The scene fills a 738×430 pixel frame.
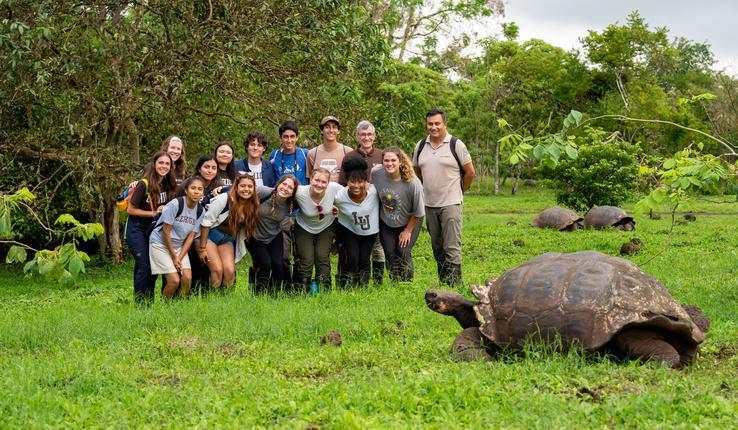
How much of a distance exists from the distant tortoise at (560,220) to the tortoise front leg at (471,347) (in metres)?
11.0

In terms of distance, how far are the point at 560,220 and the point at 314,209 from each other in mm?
9466

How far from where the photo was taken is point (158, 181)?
7223mm

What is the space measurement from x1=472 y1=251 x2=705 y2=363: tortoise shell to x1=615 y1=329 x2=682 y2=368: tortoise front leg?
0.08m

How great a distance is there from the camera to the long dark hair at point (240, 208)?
721 cm

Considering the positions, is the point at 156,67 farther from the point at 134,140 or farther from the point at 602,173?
the point at 602,173

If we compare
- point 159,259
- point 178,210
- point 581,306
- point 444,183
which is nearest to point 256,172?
point 178,210

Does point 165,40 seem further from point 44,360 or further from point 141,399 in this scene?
point 141,399

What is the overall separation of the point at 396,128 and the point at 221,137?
3171 millimetres

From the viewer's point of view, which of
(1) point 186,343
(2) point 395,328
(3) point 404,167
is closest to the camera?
(1) point 186,343

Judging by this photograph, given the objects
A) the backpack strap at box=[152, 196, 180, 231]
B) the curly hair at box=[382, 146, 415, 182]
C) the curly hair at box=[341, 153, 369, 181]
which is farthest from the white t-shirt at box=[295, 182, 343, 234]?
the backpack strap at box=[152, 196, 180, 231]

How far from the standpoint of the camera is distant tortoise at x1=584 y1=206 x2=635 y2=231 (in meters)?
Answer: 15.6

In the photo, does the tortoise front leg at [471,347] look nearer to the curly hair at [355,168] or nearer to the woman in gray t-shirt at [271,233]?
the curly hair at [355,168]

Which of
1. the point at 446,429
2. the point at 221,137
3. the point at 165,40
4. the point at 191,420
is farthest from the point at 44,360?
the point at 221,137

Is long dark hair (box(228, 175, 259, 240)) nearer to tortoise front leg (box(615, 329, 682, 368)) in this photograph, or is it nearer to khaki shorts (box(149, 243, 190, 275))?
khaki shorts (box(149, 243, 190, 275))
